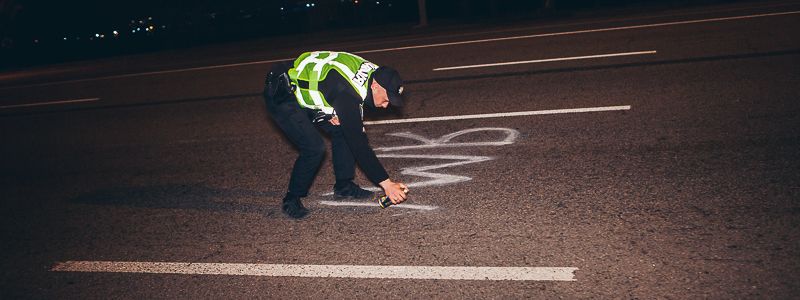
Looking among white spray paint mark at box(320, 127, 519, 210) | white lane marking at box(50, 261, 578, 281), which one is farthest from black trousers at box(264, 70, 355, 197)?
white lane marking at box(50, 261, 578, 281)

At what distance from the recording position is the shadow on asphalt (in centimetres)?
473

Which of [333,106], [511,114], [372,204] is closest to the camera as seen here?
[333,106]

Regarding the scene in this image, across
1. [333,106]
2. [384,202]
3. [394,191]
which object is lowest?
[384,202]

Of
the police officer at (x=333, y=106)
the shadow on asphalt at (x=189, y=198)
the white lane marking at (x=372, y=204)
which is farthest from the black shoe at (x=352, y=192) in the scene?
the shadow on asphalt at (x=189, y=198)

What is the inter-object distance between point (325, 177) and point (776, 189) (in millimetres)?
3285

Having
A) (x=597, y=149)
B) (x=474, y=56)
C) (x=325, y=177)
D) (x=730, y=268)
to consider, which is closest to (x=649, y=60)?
(x=474, y=56)

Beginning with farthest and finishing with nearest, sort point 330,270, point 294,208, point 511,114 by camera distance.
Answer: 1. point 511,114
2. point 294,208
3. point 330,270

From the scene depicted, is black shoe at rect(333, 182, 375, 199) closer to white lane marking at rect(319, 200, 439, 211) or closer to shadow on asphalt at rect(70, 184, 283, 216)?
white lane marking at rect(319, 200, 439, 211)

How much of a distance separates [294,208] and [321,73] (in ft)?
3.58

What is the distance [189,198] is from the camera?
5.06 metres

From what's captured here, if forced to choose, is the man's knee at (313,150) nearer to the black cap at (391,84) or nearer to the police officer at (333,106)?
the police officer at (333,106)

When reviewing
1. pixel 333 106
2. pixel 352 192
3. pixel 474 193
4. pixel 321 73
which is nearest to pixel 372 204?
pixel 352 192

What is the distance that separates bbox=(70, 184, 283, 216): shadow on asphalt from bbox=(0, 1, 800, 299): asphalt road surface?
2cm

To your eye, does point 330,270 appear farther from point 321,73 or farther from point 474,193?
point 474,193
